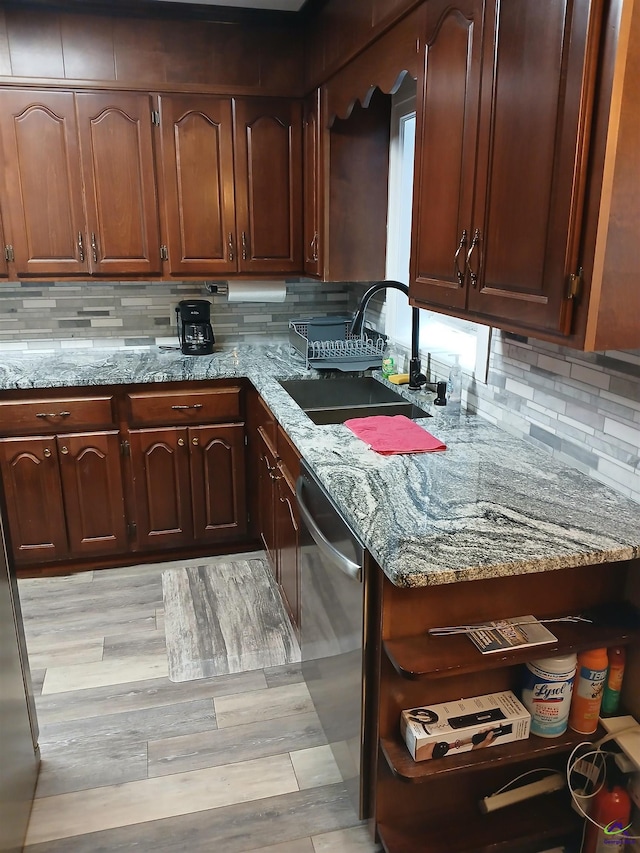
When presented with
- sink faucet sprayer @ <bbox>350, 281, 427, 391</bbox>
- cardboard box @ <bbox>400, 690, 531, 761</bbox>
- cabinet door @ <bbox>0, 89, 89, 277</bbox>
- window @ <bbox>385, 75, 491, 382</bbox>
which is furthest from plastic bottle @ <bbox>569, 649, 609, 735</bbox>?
cabinet door @ <bbox>0, 89, 89, 277</bbox>

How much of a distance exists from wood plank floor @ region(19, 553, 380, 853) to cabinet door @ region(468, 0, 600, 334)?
1426mm

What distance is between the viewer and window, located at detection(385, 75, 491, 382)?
A: 2.37 metres

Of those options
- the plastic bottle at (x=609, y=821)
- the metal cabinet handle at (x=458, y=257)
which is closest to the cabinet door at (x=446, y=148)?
the metal cabinet handle at (x=458, y=257)

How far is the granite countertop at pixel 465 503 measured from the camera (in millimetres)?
1298

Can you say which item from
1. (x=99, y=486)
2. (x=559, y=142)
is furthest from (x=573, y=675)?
(x=99, y=486)

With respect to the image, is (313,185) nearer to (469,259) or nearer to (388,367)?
(388,367)

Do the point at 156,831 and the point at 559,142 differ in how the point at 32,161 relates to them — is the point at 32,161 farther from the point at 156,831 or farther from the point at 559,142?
the point at 156,831

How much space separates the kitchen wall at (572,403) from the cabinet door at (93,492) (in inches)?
68.1

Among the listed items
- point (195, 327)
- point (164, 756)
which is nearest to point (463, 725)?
point (164, 756)

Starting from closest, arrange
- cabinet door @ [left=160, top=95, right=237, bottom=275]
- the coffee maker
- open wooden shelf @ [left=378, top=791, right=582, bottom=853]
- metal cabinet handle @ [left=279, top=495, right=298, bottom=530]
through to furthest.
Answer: open wooden shelf @ [left=378, top=791, right=582, bottom=853], metal cabinet handle @ [left=279, top=495, right=298, bottom=530], cabinet door @ [left=160, top=95, right=237, bottom=275], the coffee maker

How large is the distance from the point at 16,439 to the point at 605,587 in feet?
7.99

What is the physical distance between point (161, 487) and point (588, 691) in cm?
212

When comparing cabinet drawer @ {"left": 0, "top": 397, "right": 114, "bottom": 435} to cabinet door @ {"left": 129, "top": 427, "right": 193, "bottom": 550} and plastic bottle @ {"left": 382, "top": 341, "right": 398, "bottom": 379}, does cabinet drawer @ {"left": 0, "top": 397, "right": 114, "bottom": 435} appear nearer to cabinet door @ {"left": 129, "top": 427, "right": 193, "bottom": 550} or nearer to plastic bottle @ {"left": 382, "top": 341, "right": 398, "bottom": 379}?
cabinet door @ {"left": 129, "top": 427, "right": 193, "bottom": 550}

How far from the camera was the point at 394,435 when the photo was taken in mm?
2016
